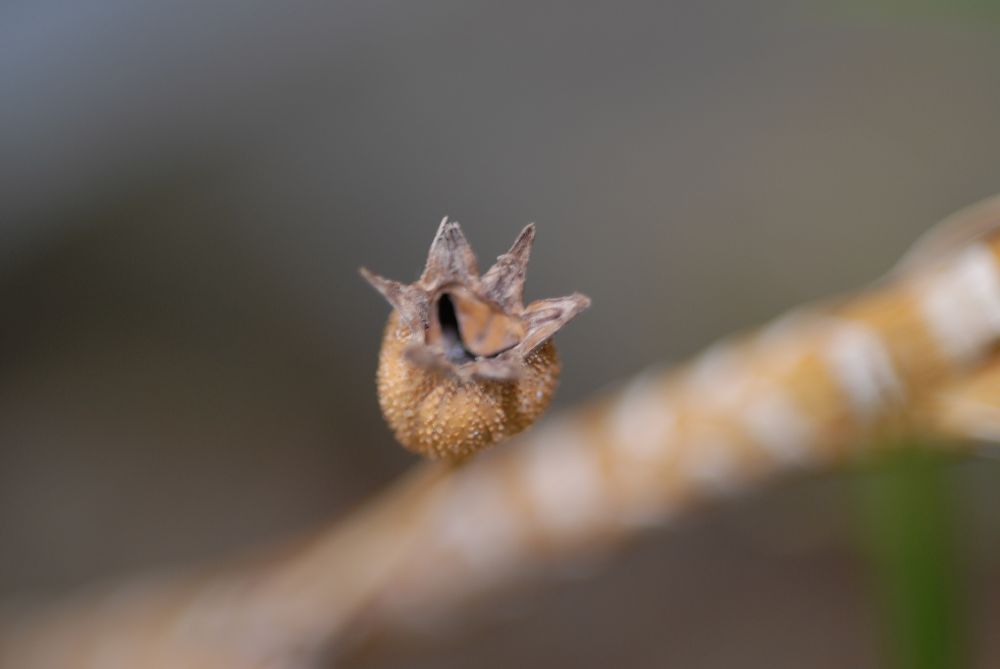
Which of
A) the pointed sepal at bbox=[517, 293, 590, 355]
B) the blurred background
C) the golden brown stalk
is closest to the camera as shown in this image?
the pointed sepal at bbox=[517, 293, 590, 355]

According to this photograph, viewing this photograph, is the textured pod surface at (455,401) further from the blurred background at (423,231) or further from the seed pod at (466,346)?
the blurred background at (423,231)

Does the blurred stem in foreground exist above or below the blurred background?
below

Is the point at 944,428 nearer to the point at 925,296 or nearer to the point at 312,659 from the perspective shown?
the point at 925,296

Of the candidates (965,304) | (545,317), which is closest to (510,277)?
(545,317)

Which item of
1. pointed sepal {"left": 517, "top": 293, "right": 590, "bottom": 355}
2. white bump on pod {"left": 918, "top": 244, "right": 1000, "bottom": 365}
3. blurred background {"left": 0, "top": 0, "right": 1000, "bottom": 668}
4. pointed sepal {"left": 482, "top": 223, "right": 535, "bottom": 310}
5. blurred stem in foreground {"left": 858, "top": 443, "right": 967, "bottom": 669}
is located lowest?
blurred stem in foreground {"left": 858, "top": 443, "right": 967, "bottom": 669}

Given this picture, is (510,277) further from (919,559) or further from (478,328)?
(919,559)

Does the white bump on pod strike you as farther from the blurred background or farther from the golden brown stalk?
the blurred background

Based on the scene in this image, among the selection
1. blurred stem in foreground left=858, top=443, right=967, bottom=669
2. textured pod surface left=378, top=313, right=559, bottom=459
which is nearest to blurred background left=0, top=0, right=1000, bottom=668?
blurred stem in foreground left=858, top=443, right=967, bottom=669

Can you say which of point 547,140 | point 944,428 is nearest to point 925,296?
point 944,428
